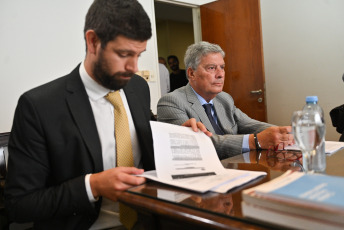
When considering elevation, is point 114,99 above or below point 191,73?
below

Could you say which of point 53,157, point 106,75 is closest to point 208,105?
point 106,75

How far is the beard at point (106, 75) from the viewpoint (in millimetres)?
1044

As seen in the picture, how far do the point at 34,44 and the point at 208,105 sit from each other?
5.94ft

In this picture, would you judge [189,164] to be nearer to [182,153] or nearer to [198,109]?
[182,153]

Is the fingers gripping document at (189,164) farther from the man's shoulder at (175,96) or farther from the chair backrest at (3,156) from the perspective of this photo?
the chair backrest at (3,156)

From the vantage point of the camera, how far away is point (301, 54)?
3703 mm

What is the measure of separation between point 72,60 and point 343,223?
290cm

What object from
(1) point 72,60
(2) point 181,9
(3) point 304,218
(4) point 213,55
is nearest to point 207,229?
(3) point 304,218

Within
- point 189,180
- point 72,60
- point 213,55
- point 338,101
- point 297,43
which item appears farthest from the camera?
point 297,43

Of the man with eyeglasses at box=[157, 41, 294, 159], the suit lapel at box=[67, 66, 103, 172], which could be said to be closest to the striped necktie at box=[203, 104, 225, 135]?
the man with eyeglasses at box=[157, 41, 294, 159]

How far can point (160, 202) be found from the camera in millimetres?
728

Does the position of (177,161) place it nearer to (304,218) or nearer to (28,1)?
(304,218)

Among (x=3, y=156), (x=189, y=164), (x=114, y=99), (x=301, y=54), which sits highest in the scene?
(x=301, y=54)

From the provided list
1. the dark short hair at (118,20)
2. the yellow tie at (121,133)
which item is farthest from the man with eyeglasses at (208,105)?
the dark short hair at (118,20)
